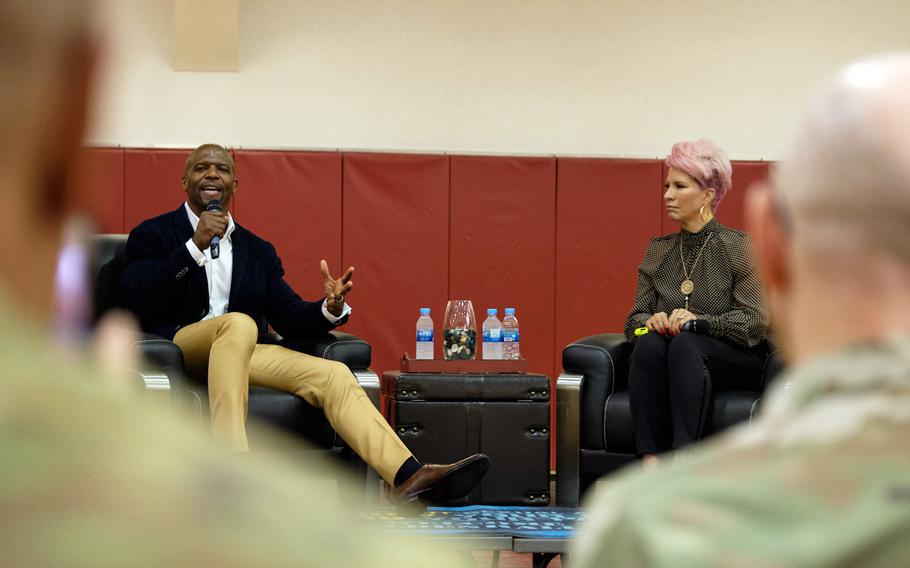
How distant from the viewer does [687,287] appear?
444cm

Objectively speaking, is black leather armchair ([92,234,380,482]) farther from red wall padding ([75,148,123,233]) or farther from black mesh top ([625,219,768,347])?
red wall padding ([75,148,123,233])

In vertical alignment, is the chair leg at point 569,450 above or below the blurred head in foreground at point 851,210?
below

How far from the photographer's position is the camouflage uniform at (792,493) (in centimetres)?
46

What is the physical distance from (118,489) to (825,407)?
0.33 meters

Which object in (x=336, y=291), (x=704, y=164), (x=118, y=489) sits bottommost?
(x=336, y=291)

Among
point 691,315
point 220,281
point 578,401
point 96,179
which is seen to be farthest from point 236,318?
point 96,179

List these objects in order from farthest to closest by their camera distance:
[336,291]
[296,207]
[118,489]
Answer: [296,207], [336,291], [118,489]

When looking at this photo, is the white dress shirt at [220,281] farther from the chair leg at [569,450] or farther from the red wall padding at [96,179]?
A: the red wall padding at [96,179]

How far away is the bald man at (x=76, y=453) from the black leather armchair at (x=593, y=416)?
409 cm

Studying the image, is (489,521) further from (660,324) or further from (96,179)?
(96,179)

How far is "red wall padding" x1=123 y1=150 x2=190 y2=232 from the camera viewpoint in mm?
6316

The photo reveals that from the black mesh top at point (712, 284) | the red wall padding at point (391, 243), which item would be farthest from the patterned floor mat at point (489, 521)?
the red wall padding at point (391, 243)

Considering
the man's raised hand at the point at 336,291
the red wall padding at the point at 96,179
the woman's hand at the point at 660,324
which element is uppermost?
the red wall padding at the point at 96,179

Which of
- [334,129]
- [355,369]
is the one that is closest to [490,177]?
[334,129]
